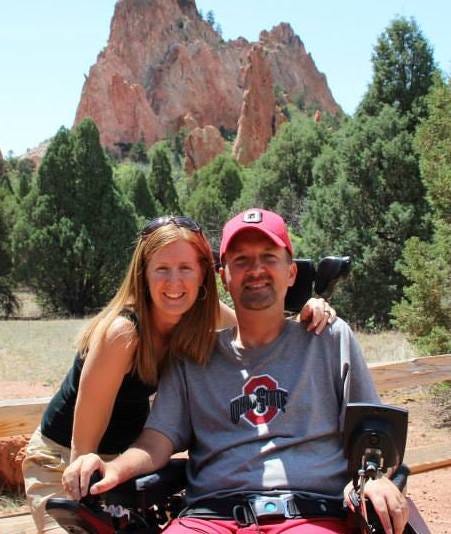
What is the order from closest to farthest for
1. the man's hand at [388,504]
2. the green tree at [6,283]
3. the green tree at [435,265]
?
the man's hand at [388,504] → the green tree at [435,265] → the green tree at [6,283]

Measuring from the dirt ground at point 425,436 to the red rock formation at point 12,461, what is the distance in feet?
7.17

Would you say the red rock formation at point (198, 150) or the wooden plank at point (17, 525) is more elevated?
the red rock formation at point (198, 150)

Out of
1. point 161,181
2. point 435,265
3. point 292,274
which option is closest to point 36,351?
point 435,265

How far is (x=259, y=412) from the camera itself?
2.03m

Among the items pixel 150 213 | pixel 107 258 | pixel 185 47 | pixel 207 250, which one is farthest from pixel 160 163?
pixel 185 47

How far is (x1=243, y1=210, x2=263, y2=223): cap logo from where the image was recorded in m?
2.13

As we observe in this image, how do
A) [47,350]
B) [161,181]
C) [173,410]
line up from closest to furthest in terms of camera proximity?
[173,410]
[47,350]
[161,181]

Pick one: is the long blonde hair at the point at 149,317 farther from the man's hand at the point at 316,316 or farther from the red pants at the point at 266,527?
the red pants at the point at 266,527

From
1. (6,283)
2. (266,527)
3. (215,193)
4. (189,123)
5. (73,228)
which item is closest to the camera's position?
(266,527)

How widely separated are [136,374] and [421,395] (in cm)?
552

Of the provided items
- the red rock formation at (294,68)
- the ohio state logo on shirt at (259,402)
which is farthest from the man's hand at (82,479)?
the red rock formation at (294,68)

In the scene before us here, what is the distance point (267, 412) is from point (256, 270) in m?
0.44

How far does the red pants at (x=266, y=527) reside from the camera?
5.88 ft

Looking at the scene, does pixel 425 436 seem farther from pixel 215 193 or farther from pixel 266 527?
pixel 215 193
